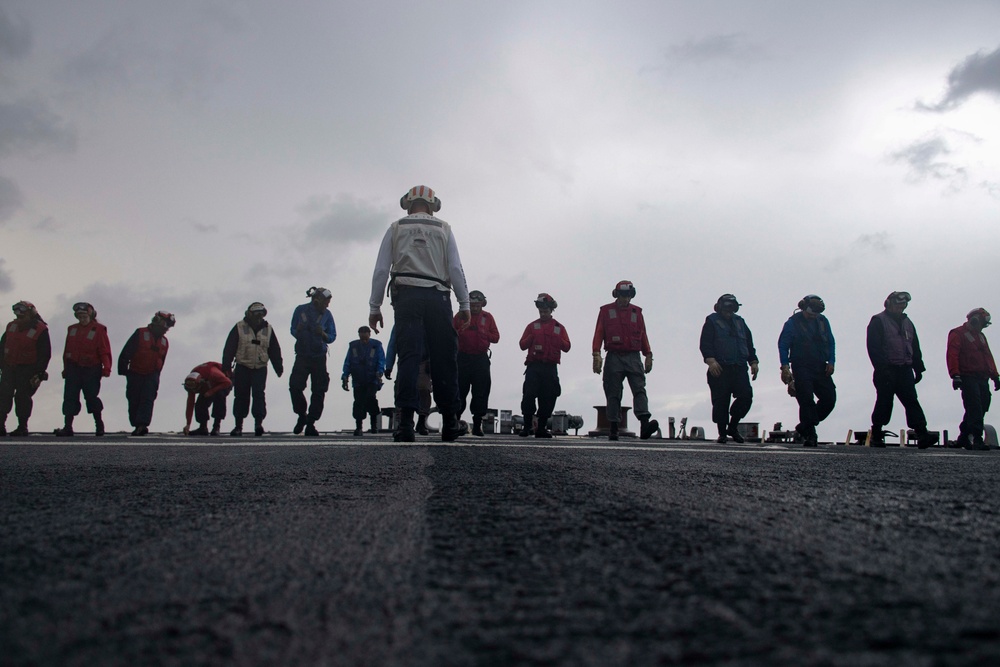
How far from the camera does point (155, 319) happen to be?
1095 centimetres

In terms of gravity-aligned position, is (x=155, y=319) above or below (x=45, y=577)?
above

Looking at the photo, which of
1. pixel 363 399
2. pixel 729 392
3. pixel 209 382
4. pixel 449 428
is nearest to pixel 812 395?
pixel 729 392

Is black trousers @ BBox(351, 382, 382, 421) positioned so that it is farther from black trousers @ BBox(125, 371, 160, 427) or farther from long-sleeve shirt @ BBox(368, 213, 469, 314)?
long-sleeve shirt @ BBox(368, 213, 469, 314)

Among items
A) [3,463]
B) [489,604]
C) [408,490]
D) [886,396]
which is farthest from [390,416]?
[489,604]

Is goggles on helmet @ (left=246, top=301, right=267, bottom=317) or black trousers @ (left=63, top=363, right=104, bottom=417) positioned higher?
goggles on helmet @ (left=246, top=301, right=267, bottom=317)

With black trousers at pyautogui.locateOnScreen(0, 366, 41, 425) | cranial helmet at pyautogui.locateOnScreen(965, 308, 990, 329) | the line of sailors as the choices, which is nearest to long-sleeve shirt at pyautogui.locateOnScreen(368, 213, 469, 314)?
the line of sailors

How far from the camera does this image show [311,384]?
11.3 m

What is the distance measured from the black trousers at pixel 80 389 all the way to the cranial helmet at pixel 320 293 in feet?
10.4

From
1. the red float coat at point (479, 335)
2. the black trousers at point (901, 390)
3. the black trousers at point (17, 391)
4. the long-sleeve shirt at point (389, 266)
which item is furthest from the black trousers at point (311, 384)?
the black trousers at point (901, 390)

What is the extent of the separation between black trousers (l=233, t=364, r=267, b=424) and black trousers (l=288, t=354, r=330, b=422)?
428 mm

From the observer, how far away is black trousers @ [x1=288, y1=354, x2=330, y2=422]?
1120 cm

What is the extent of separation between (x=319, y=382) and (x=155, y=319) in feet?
8.39

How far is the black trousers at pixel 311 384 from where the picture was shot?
1120 cm

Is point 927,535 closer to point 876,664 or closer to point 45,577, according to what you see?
point 876,664
